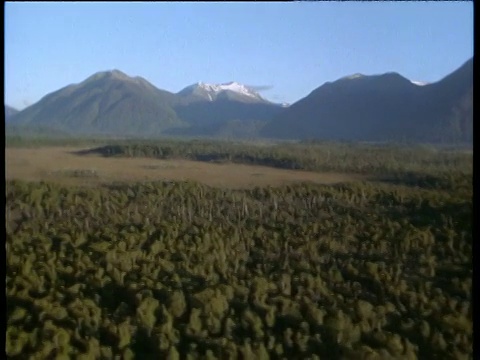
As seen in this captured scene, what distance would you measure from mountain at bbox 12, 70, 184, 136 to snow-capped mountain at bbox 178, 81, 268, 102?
13 centimetres

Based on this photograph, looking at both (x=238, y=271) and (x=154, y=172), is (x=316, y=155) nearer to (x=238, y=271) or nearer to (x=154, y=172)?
(x=238, y=271)

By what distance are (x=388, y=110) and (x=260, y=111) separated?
2.16ft

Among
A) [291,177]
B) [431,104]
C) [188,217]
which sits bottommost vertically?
[188,217]

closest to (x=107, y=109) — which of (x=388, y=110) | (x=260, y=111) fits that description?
(x=260, y=111)

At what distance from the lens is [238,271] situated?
8.38 feet

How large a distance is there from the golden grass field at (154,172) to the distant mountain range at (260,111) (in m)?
0.19

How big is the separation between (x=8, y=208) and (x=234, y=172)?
3.67 feet

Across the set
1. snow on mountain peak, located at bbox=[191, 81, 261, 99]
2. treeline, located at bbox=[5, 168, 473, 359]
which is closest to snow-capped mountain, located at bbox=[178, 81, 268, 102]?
snow on mountain peak, located at bbox=[191, 81, 261, 99]

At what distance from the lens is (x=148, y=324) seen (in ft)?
7.91

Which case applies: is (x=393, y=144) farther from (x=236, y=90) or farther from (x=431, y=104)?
(x=236, y=90)

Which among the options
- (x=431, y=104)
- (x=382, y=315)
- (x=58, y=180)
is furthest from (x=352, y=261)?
(x=58, y=180)

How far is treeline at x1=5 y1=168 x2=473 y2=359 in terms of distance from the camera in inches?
93.6

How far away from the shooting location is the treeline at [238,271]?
238 centimetres

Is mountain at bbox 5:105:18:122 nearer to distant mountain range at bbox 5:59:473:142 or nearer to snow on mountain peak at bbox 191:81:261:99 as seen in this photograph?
distant mountain range at bbox 5:59:473:142
